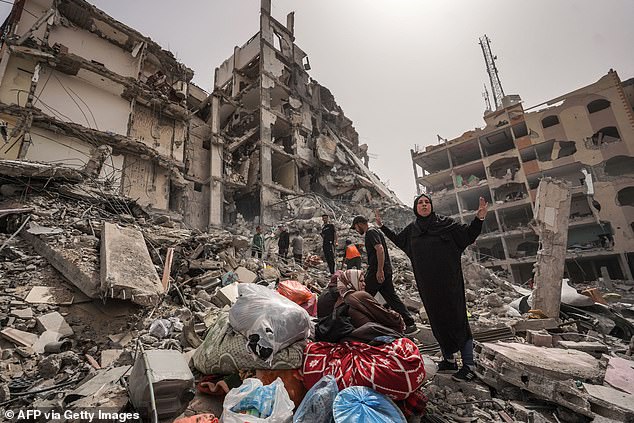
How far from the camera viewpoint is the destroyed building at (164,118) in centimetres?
1044

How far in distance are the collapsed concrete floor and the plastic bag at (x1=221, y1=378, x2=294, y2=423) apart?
500 millimetres

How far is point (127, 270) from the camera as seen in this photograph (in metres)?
3.47

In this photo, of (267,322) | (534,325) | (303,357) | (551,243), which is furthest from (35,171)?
(551,243)

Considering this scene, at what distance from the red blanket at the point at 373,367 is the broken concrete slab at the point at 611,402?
114 cm

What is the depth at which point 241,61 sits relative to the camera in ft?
73.1

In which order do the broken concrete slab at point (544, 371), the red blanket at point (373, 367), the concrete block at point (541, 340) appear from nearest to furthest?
the red blanket at point (373, 367)
the broken concrete slab at point (544, 371)
the concrete block at point (541, 340)

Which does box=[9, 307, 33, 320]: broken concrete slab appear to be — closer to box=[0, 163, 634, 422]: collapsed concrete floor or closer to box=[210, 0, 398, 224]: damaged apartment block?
box=[0, 163, 634, 422]: collapsed concrete floor

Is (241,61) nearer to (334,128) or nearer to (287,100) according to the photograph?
(287,100)

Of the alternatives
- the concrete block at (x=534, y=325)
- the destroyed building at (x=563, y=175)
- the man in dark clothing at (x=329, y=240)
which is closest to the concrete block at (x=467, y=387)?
the concrete block at (x=534, y=325)

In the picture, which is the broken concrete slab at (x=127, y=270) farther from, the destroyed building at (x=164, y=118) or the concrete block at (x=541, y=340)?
the concrete block at (x=541, y=340)

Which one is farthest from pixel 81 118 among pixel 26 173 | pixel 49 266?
pixel 49 266

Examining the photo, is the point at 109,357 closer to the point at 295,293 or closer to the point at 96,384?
the point at 96,384

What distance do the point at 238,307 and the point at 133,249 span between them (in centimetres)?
272

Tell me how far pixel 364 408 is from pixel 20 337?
10.9ft
